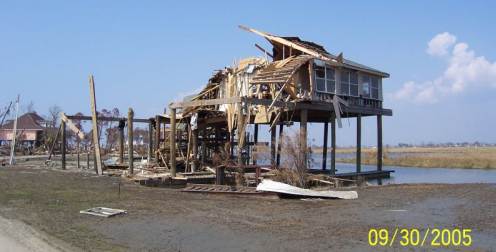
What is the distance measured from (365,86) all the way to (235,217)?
66.8 ft

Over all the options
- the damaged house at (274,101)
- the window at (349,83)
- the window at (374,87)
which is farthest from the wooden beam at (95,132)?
the window at (374,87)

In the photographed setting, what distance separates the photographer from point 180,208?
51.5 ft

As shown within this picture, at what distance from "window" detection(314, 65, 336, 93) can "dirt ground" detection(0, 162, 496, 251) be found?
8.40 meters

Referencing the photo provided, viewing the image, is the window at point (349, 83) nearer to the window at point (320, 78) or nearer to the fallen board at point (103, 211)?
the window at point (320, 78)

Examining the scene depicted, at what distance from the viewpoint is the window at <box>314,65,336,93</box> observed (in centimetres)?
2834

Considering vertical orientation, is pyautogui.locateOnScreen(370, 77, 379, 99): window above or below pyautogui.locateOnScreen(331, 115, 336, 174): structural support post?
above

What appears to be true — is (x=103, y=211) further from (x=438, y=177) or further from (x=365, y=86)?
(x=438, y=177)

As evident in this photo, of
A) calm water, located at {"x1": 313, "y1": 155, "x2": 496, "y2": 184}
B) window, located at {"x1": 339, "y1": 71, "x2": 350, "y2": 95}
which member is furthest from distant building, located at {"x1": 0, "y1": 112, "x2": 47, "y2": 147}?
window, located at {"x1": 339, "y1": 71, "x2": 350, "y2": 95}

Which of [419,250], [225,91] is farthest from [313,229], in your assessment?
[225,91]

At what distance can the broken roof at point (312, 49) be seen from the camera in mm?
28297

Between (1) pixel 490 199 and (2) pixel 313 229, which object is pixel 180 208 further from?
(1) pixel 490 199

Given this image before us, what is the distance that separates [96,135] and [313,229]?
71.5ft
